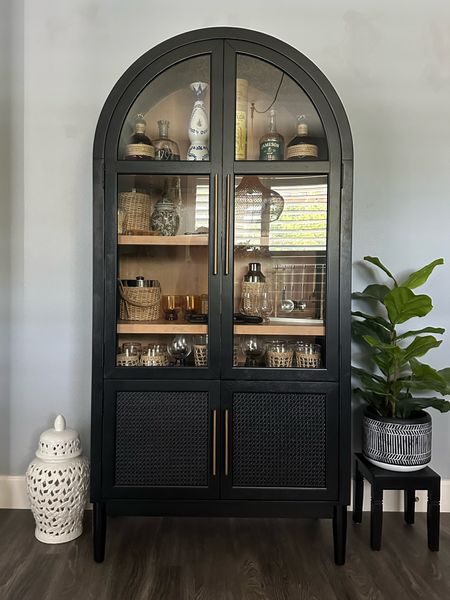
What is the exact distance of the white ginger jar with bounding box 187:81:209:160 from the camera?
1.95 metres

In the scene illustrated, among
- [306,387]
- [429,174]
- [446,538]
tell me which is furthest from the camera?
[429,174]

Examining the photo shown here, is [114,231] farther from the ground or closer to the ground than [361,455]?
farther from the ground

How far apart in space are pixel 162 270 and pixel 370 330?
91cm

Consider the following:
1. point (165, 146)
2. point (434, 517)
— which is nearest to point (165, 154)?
point (165, 146)

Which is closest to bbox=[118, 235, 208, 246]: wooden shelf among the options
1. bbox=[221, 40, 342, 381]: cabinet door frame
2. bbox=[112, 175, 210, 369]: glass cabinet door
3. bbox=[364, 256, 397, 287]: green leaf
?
bbox=[112, 175, 210, 369]: glass cabinet door

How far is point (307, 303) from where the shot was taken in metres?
1.96

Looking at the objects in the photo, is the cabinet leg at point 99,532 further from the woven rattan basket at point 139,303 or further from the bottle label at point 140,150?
the bottle label at point 140,150

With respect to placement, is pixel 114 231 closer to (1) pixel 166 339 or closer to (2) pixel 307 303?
(1) pixel 166 339

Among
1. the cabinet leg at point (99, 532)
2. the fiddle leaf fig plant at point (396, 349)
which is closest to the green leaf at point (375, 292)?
the fiddle leaf fig plant at point (396, 349)

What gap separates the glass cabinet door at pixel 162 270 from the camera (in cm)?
195

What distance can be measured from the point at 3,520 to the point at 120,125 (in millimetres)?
1673

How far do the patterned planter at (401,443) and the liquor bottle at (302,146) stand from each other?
3.44ft

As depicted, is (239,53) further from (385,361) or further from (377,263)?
(385,361)

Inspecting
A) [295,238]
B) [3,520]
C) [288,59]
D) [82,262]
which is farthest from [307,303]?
[3,520]
